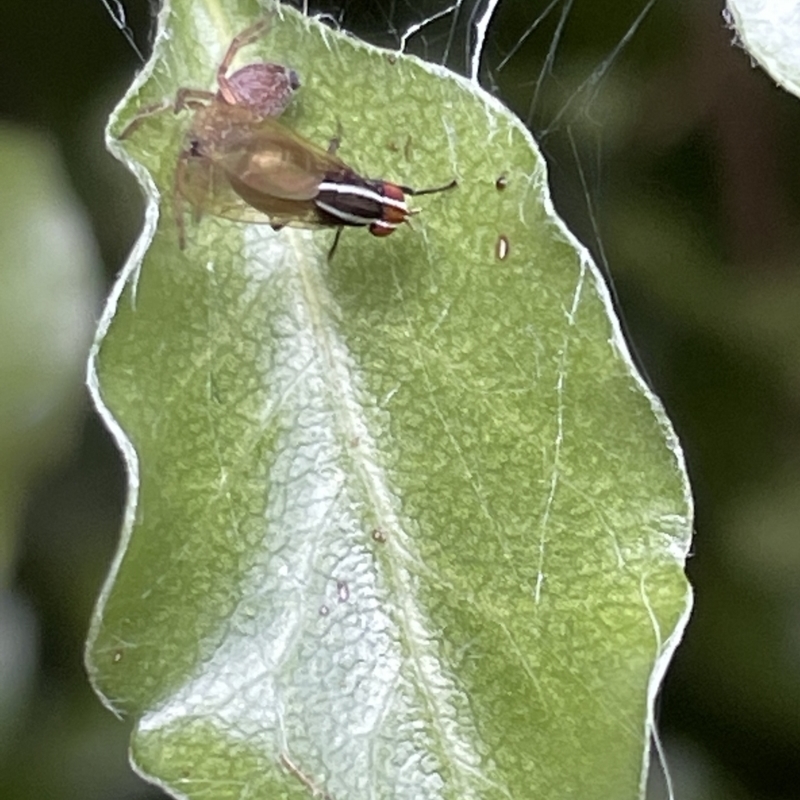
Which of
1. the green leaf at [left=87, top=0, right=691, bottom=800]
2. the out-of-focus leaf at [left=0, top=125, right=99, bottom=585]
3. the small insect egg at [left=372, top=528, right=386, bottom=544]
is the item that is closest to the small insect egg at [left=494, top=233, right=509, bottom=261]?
the green leaf at [left=87, top=0, right=691, bottom=800]

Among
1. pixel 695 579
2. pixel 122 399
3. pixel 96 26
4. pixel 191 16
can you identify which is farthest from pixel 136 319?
pixel 695 579

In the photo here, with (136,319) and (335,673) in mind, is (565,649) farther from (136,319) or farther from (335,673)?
(136,319)

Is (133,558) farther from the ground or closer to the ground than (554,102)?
closer to the ground

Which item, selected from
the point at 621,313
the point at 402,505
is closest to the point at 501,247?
the point at 402,505

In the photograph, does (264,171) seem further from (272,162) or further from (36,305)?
(36,305)

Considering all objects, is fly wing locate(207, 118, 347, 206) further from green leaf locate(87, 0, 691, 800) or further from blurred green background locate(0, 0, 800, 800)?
blurred green background locate(0, 0, 800, 800)

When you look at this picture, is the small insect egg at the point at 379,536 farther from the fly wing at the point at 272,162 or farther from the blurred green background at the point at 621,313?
the blurred green background at the point at 621,313
